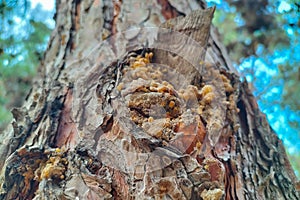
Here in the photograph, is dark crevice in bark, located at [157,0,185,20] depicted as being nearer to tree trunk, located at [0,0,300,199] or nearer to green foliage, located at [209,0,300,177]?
tree trunk, located at [0,0,300,199]

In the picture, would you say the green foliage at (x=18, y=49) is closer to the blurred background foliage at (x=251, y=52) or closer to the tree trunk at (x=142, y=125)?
the blurred background foliage at (x=251, y=52)

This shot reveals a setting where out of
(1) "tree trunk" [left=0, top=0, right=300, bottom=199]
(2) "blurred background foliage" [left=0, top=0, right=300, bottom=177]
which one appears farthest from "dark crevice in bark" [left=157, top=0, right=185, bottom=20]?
(2) "blurred background foliage" [left=0, top=0, right=300, bottom=177]

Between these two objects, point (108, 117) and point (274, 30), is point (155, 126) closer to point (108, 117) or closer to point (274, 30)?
point (108, 117)

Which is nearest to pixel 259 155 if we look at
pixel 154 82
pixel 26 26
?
pixel 154 82

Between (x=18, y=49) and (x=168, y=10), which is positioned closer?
(x=168, y=10)

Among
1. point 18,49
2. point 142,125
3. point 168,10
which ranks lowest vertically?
point 142,125

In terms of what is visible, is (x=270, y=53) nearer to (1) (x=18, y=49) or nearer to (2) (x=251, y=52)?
(2) (x=251, y=52)

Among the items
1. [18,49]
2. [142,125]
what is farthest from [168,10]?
[18,49]

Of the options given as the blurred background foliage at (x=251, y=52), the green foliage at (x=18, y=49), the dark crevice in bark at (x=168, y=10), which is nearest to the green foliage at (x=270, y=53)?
the blurred background foliage at (x=251, y=52)
